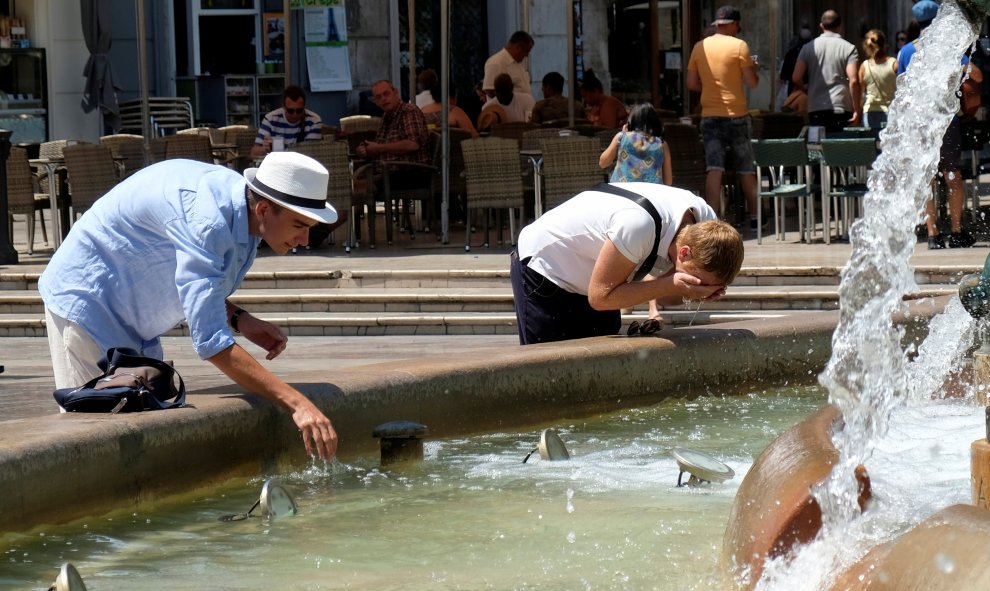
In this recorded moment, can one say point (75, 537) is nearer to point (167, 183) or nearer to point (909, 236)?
point (167, 183)

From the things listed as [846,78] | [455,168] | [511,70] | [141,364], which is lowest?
[141,364]

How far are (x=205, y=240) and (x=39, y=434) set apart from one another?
0.68 meters

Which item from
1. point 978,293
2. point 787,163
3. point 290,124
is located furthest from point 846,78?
point 978,293

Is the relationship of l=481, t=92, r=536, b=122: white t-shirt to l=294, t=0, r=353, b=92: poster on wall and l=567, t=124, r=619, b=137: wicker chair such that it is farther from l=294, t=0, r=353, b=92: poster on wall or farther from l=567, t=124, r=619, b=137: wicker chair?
l=294, t=0, r=353, b=92: poster on wall

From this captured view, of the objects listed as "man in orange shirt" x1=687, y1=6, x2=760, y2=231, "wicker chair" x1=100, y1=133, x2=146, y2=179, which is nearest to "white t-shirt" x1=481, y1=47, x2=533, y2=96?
"man in orange shirt" x1=687, y1=6, x2=760, y2=231

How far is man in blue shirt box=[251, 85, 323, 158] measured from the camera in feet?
45.8

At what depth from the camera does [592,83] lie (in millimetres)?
15547

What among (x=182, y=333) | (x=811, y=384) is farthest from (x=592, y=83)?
(x=811, y=384)

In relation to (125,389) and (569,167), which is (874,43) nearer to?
(569,167)

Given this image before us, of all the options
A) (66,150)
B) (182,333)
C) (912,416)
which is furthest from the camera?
(66,150)

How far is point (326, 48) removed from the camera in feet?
68.8

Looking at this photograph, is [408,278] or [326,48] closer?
[408,278]

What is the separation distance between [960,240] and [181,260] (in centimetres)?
842

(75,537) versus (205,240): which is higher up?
(205,240)
